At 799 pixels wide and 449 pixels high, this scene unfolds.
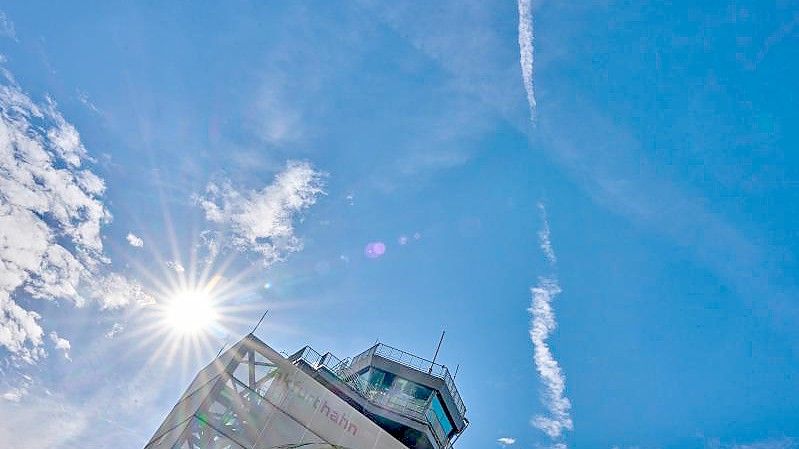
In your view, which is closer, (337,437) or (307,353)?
(337,437)

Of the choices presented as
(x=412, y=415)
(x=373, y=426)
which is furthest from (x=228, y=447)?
(x=412, y=415)

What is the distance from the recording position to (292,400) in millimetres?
21109

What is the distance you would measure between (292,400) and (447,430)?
1748cm

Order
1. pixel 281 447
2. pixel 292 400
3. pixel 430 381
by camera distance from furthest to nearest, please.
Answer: pixel 430 381 < pixel 292 400 < pixel 281 447

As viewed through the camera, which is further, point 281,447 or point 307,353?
point 307,353

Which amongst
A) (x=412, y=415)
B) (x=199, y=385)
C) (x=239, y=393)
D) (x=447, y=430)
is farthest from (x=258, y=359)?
(x=447, y=430)

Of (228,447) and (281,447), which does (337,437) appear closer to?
(281,447)

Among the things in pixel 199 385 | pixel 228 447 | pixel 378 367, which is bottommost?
Answer: pixel 228 447

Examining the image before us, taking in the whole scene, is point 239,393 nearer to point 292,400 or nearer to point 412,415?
point 292,400

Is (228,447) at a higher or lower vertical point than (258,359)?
lower

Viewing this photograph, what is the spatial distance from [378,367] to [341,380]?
5625 millimetres

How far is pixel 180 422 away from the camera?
67.8 feet

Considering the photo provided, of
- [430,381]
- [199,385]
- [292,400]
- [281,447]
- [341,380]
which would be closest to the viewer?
[281,447]

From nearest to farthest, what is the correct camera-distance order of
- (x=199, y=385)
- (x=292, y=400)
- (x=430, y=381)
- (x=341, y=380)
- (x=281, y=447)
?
(x=281, y=447), (x=292, y=400), (x=199, y=385), (x=341, y=380), (x=430, y=381)
